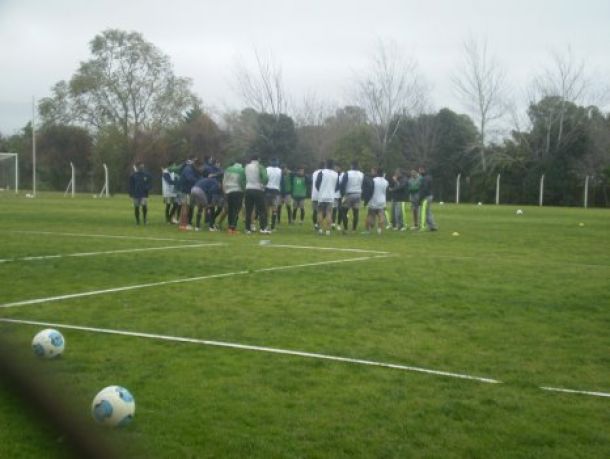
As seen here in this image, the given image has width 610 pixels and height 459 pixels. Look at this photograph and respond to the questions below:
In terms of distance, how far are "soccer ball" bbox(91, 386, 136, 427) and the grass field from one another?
79 millimetres

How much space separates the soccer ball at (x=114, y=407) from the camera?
4.04m

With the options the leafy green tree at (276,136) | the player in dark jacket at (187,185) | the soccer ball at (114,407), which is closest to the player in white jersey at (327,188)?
the player in dark jacket at (187,185)

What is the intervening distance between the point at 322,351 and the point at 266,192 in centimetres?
1471

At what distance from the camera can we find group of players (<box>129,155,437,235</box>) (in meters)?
19.1

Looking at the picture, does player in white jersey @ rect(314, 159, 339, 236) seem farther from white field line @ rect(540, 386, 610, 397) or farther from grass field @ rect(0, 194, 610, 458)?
white field line @ rect(540, 386, 610, 397)

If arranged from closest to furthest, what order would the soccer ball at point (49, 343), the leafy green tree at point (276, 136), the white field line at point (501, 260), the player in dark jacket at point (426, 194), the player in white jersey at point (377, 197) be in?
the soccer ball at point (49, 343), the white field line at point (501, 260), the player in white jersey at point (377, 197), the player in dark jacket at point (426, 194), the leafy green tree at point (276, 136)

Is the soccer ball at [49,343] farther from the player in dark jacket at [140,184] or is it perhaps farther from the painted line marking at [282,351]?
the player in dark jacket at [140,184]

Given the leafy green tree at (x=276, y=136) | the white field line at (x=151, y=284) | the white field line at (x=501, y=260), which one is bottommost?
the white field line at (x=151, y=284)

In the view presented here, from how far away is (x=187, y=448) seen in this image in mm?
4000

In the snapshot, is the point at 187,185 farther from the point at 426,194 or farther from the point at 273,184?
the point at 426,194

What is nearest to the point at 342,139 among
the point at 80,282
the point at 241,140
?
the point at 241,140

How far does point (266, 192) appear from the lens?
20.8 m

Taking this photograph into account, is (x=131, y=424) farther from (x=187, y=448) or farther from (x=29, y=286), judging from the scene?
(x=29, y=286)

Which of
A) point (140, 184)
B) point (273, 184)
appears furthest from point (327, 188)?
point (140, 184)
